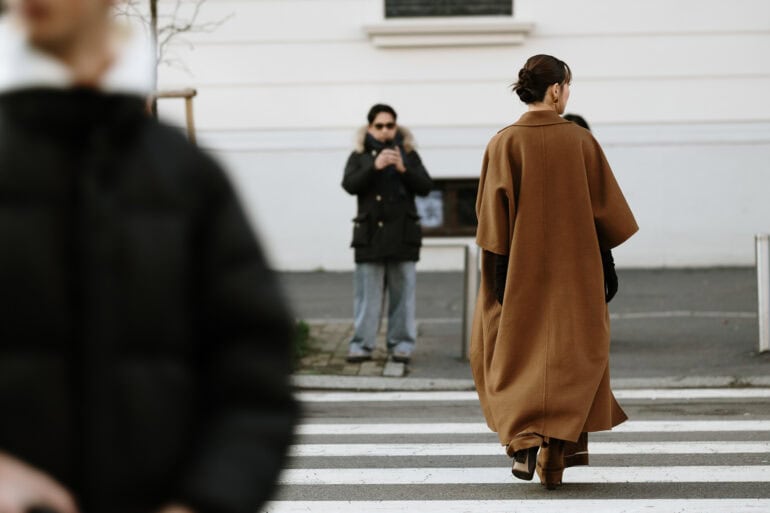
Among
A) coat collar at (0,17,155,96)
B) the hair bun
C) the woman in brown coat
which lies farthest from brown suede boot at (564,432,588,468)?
coat collar at (0,17,155,96)

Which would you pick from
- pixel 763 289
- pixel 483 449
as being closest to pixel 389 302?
pixel 763 289

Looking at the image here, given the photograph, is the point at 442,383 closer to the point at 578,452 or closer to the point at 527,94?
the point at 578,452

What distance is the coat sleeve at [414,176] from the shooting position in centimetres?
988

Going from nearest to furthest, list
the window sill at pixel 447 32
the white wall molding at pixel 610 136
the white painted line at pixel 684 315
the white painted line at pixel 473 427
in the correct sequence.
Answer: the white painted line at pixel 473 427, the white painted line at pixel 684 315, the window sill at pixel 447 32, the white wall molding at pixel 610 136

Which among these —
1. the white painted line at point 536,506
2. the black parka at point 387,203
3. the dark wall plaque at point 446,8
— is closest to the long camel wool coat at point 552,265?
the white painted line at point 536,506

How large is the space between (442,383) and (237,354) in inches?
299

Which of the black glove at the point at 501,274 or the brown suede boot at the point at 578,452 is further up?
the black glove at the point at 501,274

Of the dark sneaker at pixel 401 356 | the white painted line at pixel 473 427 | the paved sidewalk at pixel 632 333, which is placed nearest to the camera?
the white painted line at pixel 473 427

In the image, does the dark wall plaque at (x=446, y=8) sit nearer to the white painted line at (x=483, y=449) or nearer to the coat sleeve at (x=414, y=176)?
the coat sleeve at (x=414, y=176)

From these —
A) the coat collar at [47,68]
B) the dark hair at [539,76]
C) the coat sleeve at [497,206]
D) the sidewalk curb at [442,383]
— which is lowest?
the sidewalk curb at [442,383]

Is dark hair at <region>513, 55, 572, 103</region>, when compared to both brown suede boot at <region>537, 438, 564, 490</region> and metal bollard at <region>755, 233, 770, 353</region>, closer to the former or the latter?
brown suede boot at <region>537, 438, 564, 490</region>

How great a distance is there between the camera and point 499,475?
6680 mm

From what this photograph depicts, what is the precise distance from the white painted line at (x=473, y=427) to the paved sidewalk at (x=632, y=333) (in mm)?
1339

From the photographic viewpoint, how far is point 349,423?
8273mm
